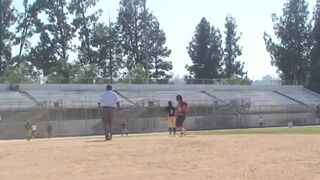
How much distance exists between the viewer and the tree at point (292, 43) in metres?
94.8

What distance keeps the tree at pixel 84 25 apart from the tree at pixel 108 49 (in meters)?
0.86

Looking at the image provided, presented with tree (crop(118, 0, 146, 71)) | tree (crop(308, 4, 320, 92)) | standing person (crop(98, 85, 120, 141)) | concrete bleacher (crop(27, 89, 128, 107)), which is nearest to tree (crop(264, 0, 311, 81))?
tree (crop(308, 4, 320, 92))

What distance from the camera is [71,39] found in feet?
271

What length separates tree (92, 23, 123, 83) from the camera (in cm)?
8500

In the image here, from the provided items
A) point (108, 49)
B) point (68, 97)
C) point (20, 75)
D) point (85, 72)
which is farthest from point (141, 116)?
point (108, 49)

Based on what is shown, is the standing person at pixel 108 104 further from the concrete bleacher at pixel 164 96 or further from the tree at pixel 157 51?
the tree at pixel 157 51

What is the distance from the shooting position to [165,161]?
10.3 meters

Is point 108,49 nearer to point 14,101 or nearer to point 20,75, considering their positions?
point 20,75

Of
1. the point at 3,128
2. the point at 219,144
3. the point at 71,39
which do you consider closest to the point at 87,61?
the point at 71,39

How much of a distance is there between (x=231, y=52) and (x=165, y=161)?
87834mm

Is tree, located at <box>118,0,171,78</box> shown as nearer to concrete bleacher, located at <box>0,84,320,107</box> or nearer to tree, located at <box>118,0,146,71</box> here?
tree, located at <box>118,0,146,71</box>

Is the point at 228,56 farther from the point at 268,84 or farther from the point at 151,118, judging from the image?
the point at 151,118

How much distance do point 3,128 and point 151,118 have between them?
15.6 m

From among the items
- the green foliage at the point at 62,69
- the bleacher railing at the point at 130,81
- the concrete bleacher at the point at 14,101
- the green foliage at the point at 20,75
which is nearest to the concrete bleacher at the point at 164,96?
the bleacher railing at the point at 130,81
